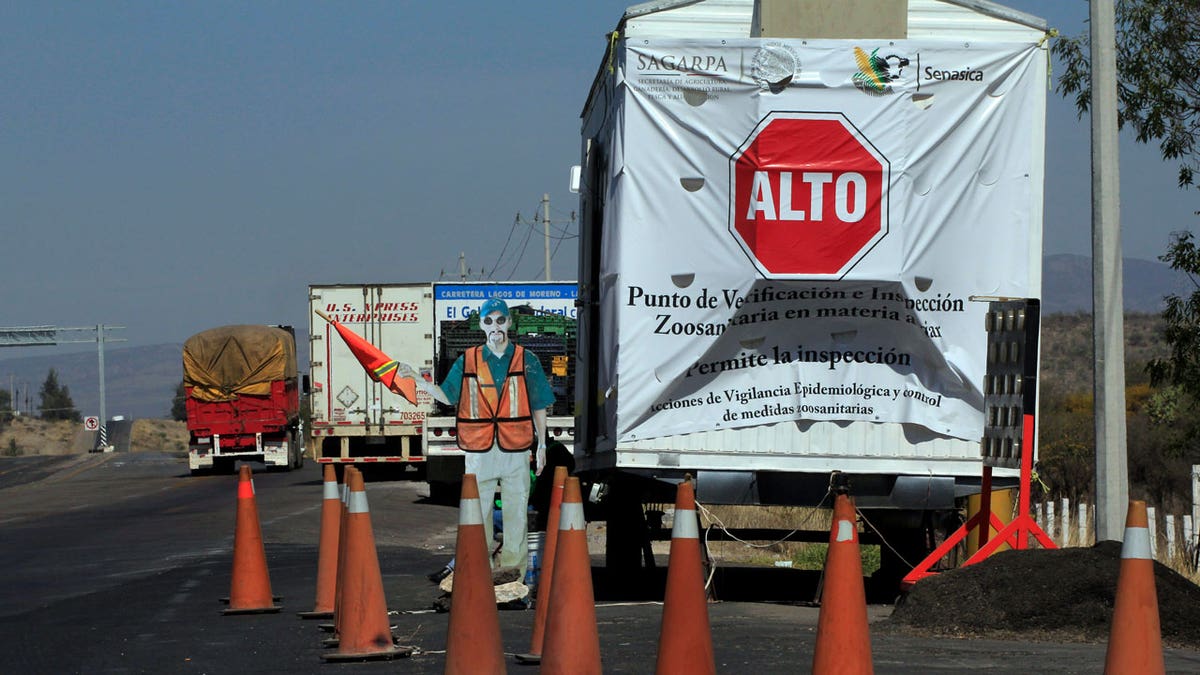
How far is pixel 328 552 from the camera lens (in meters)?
10.9

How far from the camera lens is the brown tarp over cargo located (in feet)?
137

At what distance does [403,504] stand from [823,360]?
17.5m

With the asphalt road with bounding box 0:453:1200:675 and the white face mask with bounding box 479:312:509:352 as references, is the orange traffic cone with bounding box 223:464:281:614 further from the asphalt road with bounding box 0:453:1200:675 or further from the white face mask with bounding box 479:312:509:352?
the white face mask with bounding box 479:312:509:352

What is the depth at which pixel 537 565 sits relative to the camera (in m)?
12.3

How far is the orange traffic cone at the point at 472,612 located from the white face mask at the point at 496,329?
4649 mm

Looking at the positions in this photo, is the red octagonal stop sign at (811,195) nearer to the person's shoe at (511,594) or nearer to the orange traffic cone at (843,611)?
the person's shoe at (511,594)

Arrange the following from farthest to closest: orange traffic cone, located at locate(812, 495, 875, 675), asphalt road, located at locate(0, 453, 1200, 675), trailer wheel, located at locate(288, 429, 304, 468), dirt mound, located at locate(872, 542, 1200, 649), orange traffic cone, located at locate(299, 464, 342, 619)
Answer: trailer wheel, located at locate(288, 429, 304, 468), orange traffic cone, located at locate(299, 464, 342, 619), dirt mound, located at locate(872, 542, 1200, 649), asphalt road, located at locate(0, 453, 1200, 675), orange traffic cone, located at locate(812, 495, 875, 675)

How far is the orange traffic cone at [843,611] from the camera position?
626 cm

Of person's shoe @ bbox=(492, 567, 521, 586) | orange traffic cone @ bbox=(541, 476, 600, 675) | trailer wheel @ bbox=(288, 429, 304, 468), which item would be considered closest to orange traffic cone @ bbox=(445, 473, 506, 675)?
orange traffic cone @ bbox=(541, 476, 600, 675)

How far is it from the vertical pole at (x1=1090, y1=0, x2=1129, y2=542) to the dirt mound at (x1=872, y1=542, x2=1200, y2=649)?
2.89ft

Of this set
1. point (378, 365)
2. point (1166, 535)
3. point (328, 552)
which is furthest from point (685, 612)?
point (1166, 535)

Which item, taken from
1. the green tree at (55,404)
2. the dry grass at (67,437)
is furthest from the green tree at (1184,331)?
the green tree at (55,404)

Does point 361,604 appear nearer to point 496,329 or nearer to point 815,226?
point 496,329

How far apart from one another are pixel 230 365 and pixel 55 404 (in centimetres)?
13892
